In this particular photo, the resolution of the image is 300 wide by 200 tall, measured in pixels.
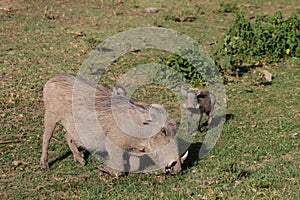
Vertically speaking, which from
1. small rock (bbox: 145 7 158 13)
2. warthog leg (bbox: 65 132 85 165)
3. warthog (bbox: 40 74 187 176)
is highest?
warthog (bbox: 40 74 187 176)

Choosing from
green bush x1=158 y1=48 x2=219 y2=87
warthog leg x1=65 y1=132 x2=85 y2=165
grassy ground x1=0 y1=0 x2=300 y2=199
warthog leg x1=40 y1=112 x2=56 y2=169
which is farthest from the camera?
green bush x1=158 y1=48 x2=219 y2=87

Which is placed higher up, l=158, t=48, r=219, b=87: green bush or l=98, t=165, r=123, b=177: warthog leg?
l=98, t=165, r=123, b=177: warthog leg

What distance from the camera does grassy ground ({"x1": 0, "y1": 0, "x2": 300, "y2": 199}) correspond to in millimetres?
5582

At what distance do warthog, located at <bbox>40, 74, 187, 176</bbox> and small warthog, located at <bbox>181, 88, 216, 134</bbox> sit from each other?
162 centimetres

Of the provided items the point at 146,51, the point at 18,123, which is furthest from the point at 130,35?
the point at 18,123

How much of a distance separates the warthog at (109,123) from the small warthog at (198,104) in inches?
63.7

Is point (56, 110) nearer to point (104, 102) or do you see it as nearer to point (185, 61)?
point (104, 102)

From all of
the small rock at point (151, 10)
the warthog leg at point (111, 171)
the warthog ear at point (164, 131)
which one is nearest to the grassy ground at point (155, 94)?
the warthog leg at point (111, 171)

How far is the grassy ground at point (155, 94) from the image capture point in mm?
5582

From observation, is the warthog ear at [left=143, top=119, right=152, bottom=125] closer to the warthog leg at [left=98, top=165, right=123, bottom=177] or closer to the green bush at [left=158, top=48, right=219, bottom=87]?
the warthog leg at [left=98, top=165, right=123, bottom=177]

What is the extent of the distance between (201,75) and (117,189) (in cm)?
408

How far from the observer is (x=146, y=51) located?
1069 centimetres

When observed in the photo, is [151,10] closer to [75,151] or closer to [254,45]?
[254,45]

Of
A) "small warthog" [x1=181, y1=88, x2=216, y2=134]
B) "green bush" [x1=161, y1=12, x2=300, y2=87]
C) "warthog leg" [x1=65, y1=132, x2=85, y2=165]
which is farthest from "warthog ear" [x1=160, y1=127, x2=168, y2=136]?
"green bush" [x1=161, y1=12, x2=300, y2=87]
